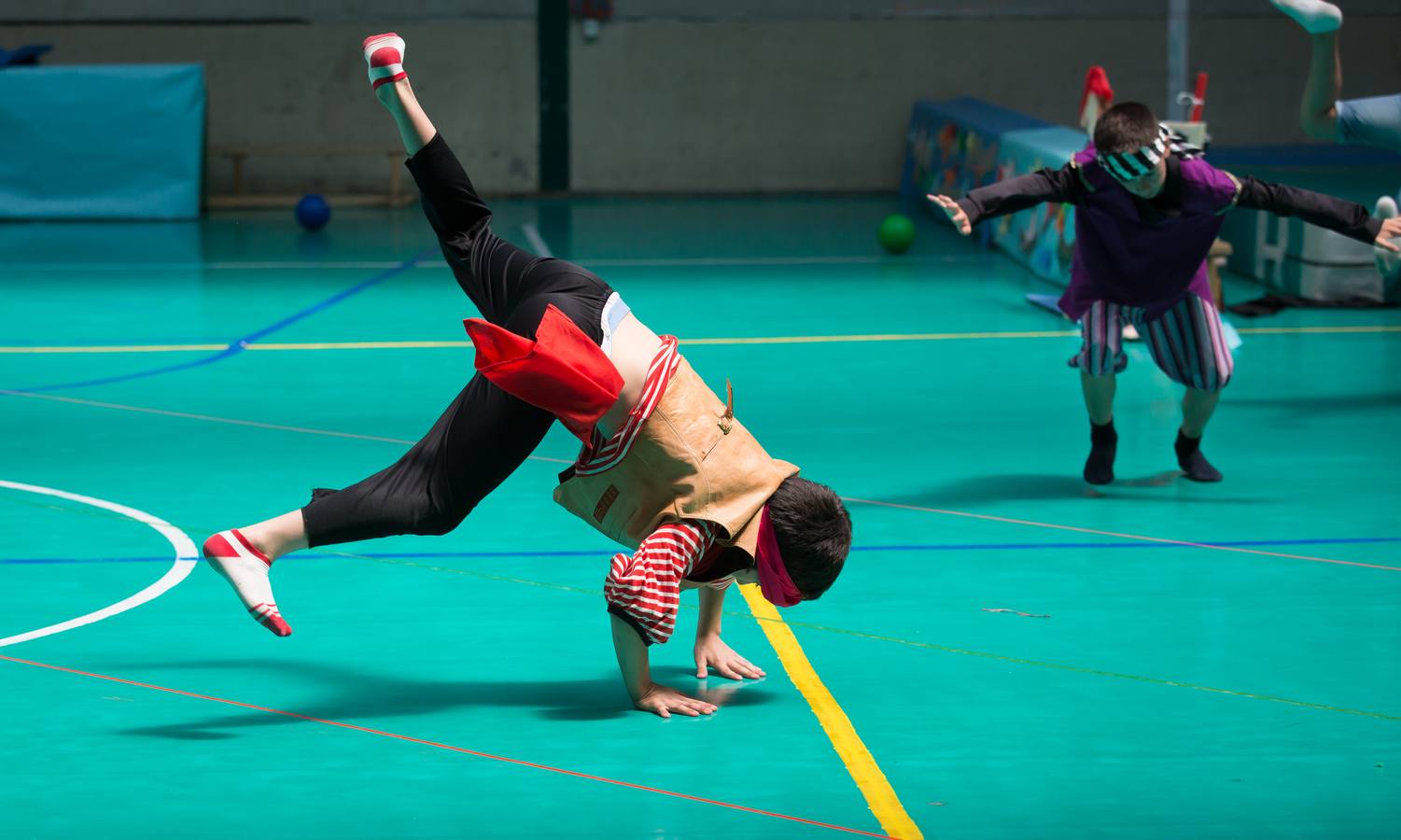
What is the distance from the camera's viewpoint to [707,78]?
18.2 m

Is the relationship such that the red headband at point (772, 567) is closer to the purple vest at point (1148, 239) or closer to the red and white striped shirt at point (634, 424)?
the red and white striped shirt at point (634, 424)

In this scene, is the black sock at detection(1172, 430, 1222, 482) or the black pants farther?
the black sock at detection(1172, 430, 1222, 482)

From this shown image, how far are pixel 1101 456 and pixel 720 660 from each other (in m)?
2.62

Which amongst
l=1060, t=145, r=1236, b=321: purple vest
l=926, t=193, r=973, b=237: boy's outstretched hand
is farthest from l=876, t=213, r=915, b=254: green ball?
l=926, t=193, r=973, b=237: boy's outstretched hand

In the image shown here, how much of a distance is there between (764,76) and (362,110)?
4.21 m

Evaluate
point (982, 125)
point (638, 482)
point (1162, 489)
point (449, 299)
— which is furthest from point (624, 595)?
point (982, 125)

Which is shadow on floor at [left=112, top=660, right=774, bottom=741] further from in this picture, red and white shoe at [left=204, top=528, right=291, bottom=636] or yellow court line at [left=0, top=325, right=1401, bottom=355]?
yellow court line at [left=0, top=325, right=1401, bottom=355]

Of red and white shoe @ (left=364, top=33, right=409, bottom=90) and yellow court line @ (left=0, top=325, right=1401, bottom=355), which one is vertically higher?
red and white shoe @ (left=364, top=33, right=409, bottom=90)

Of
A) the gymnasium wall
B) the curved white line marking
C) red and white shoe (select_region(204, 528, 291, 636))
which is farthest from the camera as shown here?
the gymnasium wall

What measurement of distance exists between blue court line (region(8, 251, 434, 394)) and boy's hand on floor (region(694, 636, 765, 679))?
16.6ft

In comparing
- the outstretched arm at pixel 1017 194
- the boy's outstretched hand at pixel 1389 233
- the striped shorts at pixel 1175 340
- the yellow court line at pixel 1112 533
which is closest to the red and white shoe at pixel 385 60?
the outstretched arm at pixel 1017 194

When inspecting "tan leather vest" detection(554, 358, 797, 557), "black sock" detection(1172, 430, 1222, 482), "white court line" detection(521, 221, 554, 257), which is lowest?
"white court line" detection(521, 221, 554, 257)

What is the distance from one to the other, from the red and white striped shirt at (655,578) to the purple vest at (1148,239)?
2.82 metres

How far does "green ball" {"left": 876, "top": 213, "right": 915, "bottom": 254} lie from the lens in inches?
520
